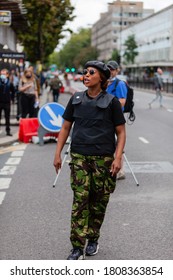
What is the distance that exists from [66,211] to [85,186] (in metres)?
2.10

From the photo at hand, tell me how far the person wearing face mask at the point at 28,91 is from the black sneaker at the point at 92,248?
10.1 meters

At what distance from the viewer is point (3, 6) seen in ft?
78.3

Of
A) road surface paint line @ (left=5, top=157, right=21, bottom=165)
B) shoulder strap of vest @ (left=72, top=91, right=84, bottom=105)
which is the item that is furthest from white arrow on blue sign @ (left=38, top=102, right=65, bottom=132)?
shoulder strap of vest @ (left=72, top=91, right=84, bottom=105)

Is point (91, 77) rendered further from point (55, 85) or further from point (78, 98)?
point (55, 85)

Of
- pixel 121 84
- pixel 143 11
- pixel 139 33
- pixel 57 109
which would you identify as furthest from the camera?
pixel 143 11

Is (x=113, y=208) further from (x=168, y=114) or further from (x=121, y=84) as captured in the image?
(x=168, y=114)

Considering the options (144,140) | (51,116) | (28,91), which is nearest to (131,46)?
(28,91)

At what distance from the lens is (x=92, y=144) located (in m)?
4.95

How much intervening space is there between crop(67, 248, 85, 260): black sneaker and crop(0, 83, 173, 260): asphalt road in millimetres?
163

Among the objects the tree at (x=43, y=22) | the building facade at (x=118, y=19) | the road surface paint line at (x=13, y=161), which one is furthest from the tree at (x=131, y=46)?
the road surface paint line at (x=13, y=161)

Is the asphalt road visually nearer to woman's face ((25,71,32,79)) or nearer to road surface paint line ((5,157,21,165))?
road surface paint line ((5,157,21,165))

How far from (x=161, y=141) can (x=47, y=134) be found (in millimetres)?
2926

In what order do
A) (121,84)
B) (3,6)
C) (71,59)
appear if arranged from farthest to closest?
(71,59) < (3,6) < (121,84)

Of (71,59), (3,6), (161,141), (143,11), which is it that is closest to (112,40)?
(143,11)
